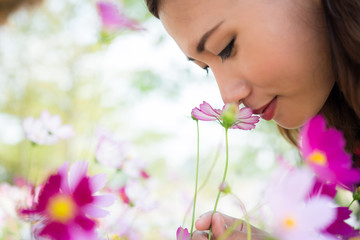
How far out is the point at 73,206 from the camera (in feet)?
0.95

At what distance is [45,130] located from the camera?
Result: 53cm

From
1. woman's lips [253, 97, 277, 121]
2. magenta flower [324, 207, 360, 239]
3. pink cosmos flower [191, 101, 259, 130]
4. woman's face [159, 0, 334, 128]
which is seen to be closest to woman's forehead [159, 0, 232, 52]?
woman's face [159, 0, 334, 128]

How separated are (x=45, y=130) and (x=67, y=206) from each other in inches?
10.3

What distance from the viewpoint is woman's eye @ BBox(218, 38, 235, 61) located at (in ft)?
2.08

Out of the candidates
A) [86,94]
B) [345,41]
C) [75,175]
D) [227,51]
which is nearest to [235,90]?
[227,51]

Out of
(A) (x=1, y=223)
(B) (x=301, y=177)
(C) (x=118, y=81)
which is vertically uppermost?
(B) (x=301, y=177)

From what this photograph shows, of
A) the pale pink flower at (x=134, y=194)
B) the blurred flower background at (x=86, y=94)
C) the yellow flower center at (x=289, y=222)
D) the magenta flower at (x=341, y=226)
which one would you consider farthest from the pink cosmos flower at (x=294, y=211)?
the blurred flower background at (x=86, y=94)

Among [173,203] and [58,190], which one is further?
[173,203]

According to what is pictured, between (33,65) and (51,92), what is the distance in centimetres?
39

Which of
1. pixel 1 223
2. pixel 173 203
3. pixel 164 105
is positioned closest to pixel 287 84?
pixel 1 223

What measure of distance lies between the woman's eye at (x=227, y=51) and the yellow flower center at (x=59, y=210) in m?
0.42

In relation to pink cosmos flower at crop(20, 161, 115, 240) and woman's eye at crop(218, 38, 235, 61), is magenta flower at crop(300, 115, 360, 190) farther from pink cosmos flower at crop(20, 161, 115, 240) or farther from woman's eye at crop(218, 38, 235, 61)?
woman's eye at crop(218, 38, 235, 61)

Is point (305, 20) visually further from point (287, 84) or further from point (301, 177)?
point (301, 177)

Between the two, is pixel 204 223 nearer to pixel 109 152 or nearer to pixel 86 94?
pixel 109 152
